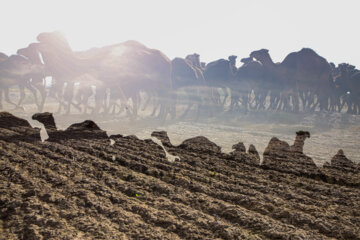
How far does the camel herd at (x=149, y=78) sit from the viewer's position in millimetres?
17438

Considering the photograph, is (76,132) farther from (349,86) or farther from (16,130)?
(349,86)

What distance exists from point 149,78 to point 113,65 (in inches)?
155

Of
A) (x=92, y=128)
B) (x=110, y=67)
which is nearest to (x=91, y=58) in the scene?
(x=110, y=67)

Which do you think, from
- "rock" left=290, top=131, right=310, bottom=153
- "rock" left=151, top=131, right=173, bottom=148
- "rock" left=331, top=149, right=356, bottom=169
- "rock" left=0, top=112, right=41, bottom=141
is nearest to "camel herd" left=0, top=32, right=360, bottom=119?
"rock" left=0, top=112, right=41, bottom=141

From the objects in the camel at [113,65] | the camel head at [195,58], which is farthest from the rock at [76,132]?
the camel head at [195,58]

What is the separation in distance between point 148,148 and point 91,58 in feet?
54.4

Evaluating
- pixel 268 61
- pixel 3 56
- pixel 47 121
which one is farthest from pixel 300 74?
pixel 3 56

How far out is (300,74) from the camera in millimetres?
27594

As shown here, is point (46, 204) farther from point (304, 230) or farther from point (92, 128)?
point (92, 128)

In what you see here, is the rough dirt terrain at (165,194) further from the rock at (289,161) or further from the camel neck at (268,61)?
the camel neck at (268,61)

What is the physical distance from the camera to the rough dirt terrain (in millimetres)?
1909

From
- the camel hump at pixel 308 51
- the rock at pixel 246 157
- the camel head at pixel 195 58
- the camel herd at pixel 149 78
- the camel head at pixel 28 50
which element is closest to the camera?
the rock at pixel 246 157

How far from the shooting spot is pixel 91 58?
18453 mm

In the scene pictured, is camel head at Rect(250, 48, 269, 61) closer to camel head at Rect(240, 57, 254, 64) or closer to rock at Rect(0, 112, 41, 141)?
camel head at Rect(240, 57, 254, 64)
